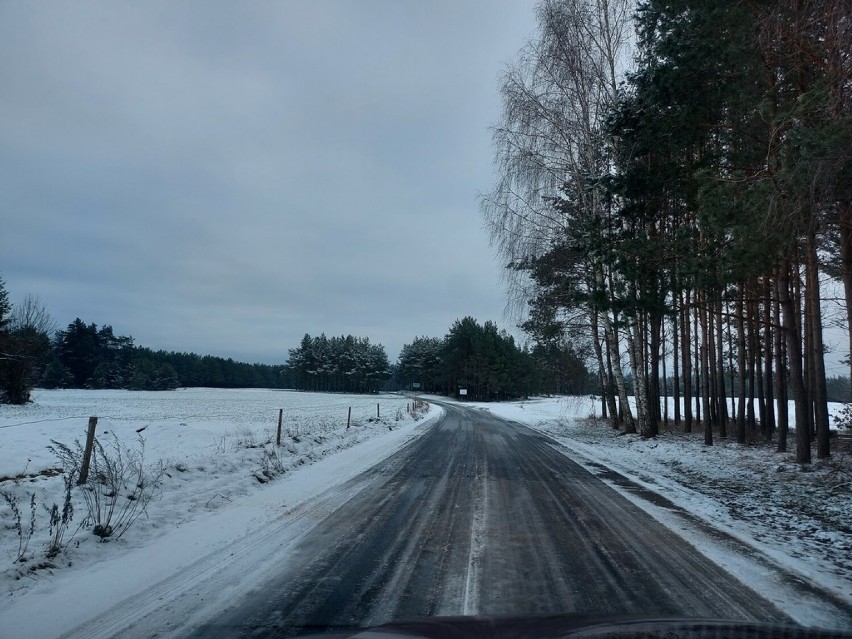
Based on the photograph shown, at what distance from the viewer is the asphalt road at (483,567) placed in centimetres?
359

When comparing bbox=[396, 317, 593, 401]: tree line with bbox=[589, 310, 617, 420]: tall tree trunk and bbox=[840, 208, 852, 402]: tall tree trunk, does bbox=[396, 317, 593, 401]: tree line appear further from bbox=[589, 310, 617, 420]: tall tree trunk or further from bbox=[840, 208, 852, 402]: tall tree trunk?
bbox=[840, 208, 852, 402]: tall tree trunk

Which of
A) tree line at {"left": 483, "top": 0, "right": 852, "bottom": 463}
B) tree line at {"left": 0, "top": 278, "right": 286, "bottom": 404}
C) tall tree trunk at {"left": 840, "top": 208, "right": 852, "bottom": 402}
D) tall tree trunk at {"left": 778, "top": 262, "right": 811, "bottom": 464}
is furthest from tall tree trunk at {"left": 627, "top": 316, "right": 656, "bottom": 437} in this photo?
tree line at {"left": 0, "top": 278, "right": 286, "bottom": 404}

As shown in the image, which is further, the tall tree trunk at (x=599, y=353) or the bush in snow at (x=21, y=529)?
the tall tree trunk at (x=599, y=353)

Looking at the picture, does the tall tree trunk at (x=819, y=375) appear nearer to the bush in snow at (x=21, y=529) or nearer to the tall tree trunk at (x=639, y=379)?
the tall tree trunk at (x=639, y=379)

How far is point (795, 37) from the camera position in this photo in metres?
7.73

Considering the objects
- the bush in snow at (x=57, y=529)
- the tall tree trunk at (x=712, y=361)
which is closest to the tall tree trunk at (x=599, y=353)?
the tall tree trunk at (x=712, y=361)

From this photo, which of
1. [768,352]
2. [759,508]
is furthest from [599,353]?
[759,508]

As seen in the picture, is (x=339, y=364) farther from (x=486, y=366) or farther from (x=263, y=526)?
(x=263, y=526)

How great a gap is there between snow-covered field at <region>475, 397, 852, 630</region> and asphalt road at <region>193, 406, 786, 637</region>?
0.32m

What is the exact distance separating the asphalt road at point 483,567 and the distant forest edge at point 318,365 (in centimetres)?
1764

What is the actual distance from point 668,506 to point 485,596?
4498 mm

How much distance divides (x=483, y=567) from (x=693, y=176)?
7755mm

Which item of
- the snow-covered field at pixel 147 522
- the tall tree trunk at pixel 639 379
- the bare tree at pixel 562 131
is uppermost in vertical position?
the bare tree at pixel 562 131

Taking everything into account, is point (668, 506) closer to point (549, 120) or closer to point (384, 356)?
point (549, 120)
